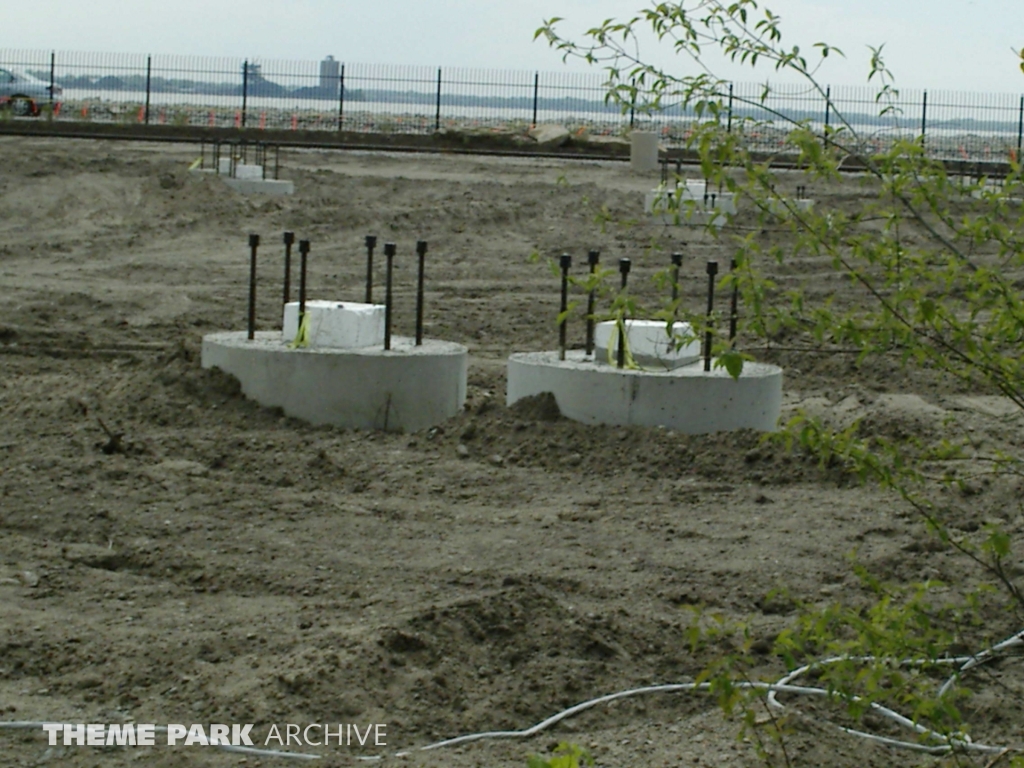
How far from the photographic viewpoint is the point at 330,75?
41.8m

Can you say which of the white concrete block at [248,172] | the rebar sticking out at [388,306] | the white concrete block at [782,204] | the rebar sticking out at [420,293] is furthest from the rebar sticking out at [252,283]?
the white concrete block at [248,172]

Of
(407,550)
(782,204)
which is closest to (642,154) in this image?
(407,550)

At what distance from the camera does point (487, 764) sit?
13.7ft

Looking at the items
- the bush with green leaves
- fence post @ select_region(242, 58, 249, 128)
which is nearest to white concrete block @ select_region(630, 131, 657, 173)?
fence post @ select_region(242, 58, 249, 128)

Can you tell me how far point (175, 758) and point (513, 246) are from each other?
16275mm

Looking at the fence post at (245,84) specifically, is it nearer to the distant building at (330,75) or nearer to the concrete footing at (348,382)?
the distant building at (330,75)

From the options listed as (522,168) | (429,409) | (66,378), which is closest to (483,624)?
(429,409)

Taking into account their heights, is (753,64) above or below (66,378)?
above

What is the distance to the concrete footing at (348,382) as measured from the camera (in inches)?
358

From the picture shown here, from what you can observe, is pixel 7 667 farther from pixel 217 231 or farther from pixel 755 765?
pixel 217 231

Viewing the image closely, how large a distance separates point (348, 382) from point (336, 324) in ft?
1.45

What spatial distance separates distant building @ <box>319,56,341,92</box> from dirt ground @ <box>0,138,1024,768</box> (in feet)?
93.5

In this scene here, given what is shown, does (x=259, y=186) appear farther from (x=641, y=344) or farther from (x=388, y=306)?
(x=641, y=344)

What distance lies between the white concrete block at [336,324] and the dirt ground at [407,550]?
0.62m
